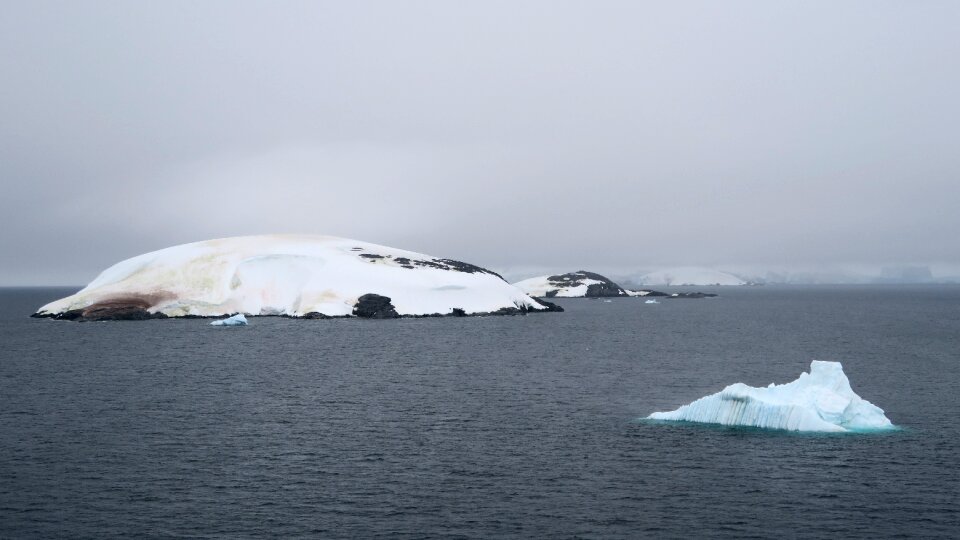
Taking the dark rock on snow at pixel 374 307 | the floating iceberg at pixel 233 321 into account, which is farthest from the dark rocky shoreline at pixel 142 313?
the floating iceberg at pixel 233 321

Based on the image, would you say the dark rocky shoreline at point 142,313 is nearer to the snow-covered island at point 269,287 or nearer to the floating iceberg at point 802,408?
the snow-covered island at point 269,287

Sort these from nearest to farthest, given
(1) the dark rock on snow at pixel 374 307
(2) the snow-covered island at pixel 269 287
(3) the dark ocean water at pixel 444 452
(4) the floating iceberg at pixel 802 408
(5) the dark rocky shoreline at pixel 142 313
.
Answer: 1. (3) the dark ocean water at pixel 444 452
2. (4) the floating iceberg at pixel 802 408
3. (5) the dark rocky shoreline at pixel 142 313
4. (2) the snow-covered island at pixel 269 287
5. (1) the dark rock on snow at pixel 374 307

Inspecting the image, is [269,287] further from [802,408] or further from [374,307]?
[802,408]

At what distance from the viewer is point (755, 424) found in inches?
1576

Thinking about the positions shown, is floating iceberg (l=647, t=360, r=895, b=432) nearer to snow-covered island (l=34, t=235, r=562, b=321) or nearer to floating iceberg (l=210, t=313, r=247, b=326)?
floating iceberg (l=210, t=313, r=247, b=326)

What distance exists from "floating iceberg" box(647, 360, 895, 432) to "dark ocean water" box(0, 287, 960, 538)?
1790mm

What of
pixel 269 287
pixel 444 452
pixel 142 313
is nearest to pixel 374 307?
pixel 269 287

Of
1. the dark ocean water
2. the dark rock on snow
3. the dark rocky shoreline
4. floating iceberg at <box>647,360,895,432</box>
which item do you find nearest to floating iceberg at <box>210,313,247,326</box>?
the dark rocky shoreline

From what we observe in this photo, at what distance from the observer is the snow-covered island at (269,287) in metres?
124

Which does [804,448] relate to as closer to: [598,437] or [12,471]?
[598,437]

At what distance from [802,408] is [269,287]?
10581 cm

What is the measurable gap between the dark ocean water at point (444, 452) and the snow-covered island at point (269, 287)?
2037 inches

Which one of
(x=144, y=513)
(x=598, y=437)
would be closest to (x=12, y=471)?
(x=144, y=513)

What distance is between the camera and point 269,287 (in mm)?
129000
